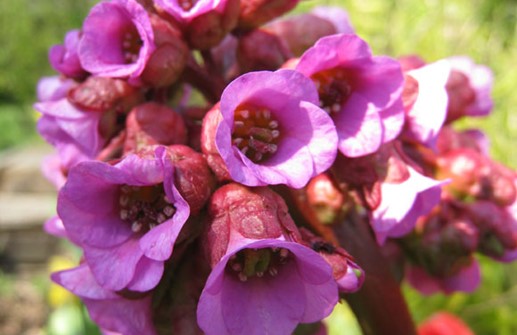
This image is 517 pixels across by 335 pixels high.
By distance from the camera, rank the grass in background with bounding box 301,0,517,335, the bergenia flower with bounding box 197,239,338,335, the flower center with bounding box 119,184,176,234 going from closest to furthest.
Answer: the bergenia flower with bounding box 197,239,338,335 < the flower center with bounding box 119,184,176,234 < the grass in background with bounding box 301,0,517,335

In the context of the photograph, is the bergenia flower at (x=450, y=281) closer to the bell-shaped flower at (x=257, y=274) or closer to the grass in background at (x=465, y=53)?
the bell-shaped flower at (x=257, y=274)

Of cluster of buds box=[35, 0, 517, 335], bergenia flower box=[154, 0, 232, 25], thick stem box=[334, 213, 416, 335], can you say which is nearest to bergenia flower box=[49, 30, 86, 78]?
cluster of buds box=[35, 0, 517, 335]

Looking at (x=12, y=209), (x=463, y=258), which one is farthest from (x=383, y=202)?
(x=12, y=209)

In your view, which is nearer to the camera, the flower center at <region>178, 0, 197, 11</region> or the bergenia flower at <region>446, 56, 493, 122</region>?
the flower center at <region>178, 0, 197, 11</region>

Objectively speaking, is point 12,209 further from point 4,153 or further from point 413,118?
point 413,118

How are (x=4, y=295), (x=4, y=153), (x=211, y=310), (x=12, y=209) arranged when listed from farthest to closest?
(x=4, y=153)
(x=12, y=209)
(x=4, y=295)
(x=211, y=310)

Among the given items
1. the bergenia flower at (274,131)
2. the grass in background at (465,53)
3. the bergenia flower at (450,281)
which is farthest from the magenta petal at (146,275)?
the grass in background at (465,53)

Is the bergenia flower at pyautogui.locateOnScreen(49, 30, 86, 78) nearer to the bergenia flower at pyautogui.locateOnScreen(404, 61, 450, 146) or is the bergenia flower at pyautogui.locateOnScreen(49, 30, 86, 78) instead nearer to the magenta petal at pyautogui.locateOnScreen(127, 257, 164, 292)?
the magenta petal at pyautogui.locateOnScreen(127, 257, 164, 292)

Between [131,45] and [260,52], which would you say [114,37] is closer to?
Answer: [131,45]
